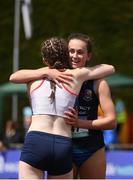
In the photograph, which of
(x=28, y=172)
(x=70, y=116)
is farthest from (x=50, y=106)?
(x=28, y=172)

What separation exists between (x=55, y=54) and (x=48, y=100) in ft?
1.03

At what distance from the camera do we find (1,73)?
25141 mm

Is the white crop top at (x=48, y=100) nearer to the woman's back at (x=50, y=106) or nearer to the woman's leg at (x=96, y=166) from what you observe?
the woman's back at (x=50, y=106)

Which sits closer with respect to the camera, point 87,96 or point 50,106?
point 50,106

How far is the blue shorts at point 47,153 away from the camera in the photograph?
495cm

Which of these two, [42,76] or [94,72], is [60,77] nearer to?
[42,76]

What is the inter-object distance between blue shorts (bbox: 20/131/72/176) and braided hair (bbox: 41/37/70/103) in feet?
0.86

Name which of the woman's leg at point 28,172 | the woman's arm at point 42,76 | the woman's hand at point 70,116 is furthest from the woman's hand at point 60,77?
the woman's leg at point 28,172

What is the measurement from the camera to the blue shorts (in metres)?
4.95

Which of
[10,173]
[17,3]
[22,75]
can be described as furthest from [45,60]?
[17,3]

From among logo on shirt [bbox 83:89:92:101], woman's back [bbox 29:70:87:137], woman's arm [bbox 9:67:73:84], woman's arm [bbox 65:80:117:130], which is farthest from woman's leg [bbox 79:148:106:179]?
woman's arm [bbox 9:67:73:84]

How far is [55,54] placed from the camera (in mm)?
5070

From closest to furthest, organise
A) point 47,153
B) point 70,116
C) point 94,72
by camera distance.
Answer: point 47,153 < point 70,116 < point 94,72

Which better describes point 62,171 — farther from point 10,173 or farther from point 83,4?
point 83,4
